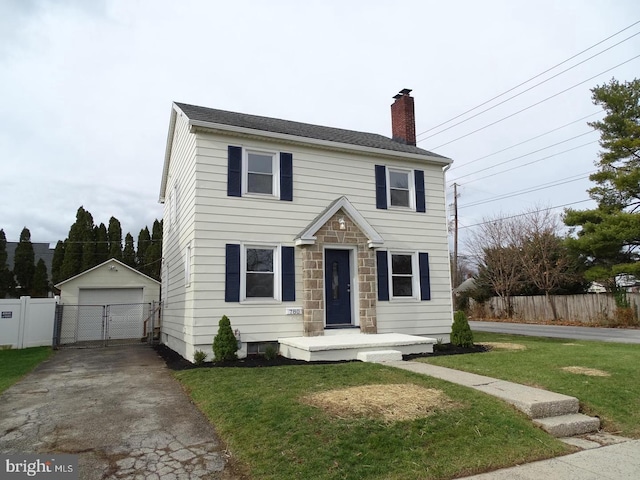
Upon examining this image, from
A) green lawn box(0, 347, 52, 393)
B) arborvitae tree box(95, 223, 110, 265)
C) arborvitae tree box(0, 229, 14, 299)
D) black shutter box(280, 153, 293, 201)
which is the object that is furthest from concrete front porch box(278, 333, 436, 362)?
arborvitae tree box(95, 223, 110, 265)

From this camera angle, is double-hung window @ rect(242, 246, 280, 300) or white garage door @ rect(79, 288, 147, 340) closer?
double-hung window @ rect(242, 246, 280, 300)

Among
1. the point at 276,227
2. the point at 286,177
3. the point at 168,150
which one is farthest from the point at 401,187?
the point at 168,150

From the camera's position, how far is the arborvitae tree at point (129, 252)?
31484 millimetres

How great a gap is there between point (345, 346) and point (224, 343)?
264cm

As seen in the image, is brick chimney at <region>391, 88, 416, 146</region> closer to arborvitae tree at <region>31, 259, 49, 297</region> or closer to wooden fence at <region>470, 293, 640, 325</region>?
wooden fence at <region>470, 293, 640, 325</region>

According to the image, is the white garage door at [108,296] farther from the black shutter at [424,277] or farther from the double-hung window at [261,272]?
the black shutter at [424,277]

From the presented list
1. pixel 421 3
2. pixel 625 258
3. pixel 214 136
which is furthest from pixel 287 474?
pixel 625 258

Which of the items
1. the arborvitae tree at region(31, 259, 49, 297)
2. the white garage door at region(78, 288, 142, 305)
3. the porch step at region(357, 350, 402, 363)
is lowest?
the porch step at region(357, 350, 402, 363)

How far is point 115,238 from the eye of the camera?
31359 mm

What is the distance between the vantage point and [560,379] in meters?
7.00

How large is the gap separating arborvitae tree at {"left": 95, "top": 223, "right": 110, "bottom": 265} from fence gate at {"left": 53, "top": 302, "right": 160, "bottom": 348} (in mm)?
12461

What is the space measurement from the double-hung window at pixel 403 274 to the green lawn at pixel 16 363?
892 cm

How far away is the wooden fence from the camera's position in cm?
2158

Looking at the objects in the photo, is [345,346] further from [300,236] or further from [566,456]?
[566,456]
